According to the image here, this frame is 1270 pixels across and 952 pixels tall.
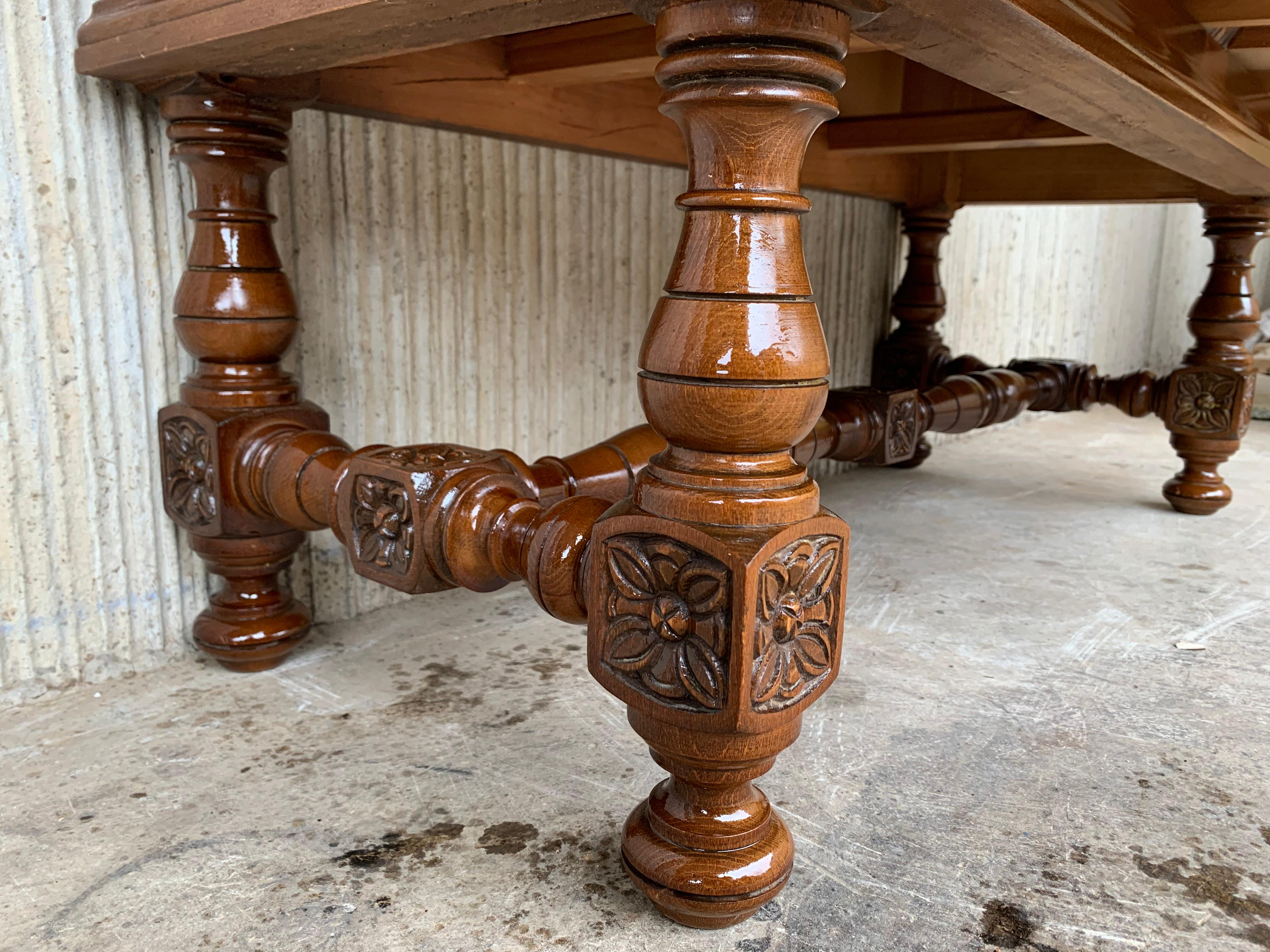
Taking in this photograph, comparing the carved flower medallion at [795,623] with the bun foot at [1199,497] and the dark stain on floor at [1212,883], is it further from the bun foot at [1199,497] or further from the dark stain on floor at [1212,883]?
the bun foot at [1199,497]

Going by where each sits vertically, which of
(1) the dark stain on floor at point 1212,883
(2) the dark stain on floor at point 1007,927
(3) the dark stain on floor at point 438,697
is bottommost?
(1) the dark stain on floor at point 1212,883

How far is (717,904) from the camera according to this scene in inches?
34.5

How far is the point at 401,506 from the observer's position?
1.12m

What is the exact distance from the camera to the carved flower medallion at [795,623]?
814 mm

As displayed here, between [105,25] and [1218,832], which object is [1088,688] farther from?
[105,25]

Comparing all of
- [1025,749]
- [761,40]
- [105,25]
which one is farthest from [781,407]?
[105,25]

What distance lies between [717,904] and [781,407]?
46cm

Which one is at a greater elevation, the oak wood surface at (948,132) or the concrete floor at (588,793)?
the oak wood surface at (948,132)

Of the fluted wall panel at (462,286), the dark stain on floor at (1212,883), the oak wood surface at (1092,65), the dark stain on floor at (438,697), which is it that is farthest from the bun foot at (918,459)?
the dark stain on floor at (1212,883)

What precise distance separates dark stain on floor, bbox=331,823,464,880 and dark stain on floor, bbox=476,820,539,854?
3cm

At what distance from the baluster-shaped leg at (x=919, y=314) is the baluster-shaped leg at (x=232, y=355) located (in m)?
2.03

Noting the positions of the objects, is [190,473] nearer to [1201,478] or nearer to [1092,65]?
[1092,65]

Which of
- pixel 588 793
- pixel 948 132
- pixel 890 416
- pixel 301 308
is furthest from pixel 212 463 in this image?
pixel 948 132

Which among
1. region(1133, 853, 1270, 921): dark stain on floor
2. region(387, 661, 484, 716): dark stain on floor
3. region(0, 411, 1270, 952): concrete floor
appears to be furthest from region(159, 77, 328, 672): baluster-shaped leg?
region(1133, 853, 1270, 921): dark stain on floor
